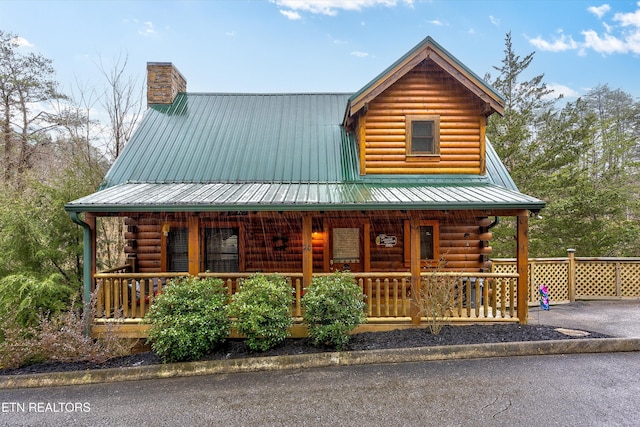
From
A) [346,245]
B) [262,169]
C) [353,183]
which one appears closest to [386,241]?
[346,245]

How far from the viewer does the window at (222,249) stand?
935 centimetres

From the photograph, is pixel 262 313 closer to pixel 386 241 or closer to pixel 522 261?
pixel 386 241

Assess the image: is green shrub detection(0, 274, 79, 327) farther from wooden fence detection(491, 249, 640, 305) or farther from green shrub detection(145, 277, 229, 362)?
wooden fence detection(491, 249, 640, 305)

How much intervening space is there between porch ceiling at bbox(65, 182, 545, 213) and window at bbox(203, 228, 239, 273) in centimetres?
170

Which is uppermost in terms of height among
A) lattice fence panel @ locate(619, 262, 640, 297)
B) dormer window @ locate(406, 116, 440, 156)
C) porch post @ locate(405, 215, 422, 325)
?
dormer window @ locate(406, 116, 440, 156)

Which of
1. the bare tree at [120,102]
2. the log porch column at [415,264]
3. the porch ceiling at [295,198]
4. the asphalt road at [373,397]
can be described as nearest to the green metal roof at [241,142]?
the porch ceiling at [295,198]

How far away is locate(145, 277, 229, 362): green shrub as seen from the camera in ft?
18.6

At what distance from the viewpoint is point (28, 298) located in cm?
660

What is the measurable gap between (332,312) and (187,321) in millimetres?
2526

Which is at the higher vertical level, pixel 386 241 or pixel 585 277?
pixel 386 241

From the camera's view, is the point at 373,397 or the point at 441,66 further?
the point at 441,66

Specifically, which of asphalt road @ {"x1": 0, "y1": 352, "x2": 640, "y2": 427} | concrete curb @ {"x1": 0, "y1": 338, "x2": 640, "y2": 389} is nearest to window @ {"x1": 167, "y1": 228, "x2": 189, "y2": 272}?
concrete curb @ {"x1": 0, "y1": 338, "x2": 640, "y2": 389}

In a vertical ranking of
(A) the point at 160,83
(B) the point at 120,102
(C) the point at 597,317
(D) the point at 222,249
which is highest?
(B) the point at 120,102

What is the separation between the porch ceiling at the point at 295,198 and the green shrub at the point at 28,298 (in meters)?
1.85
